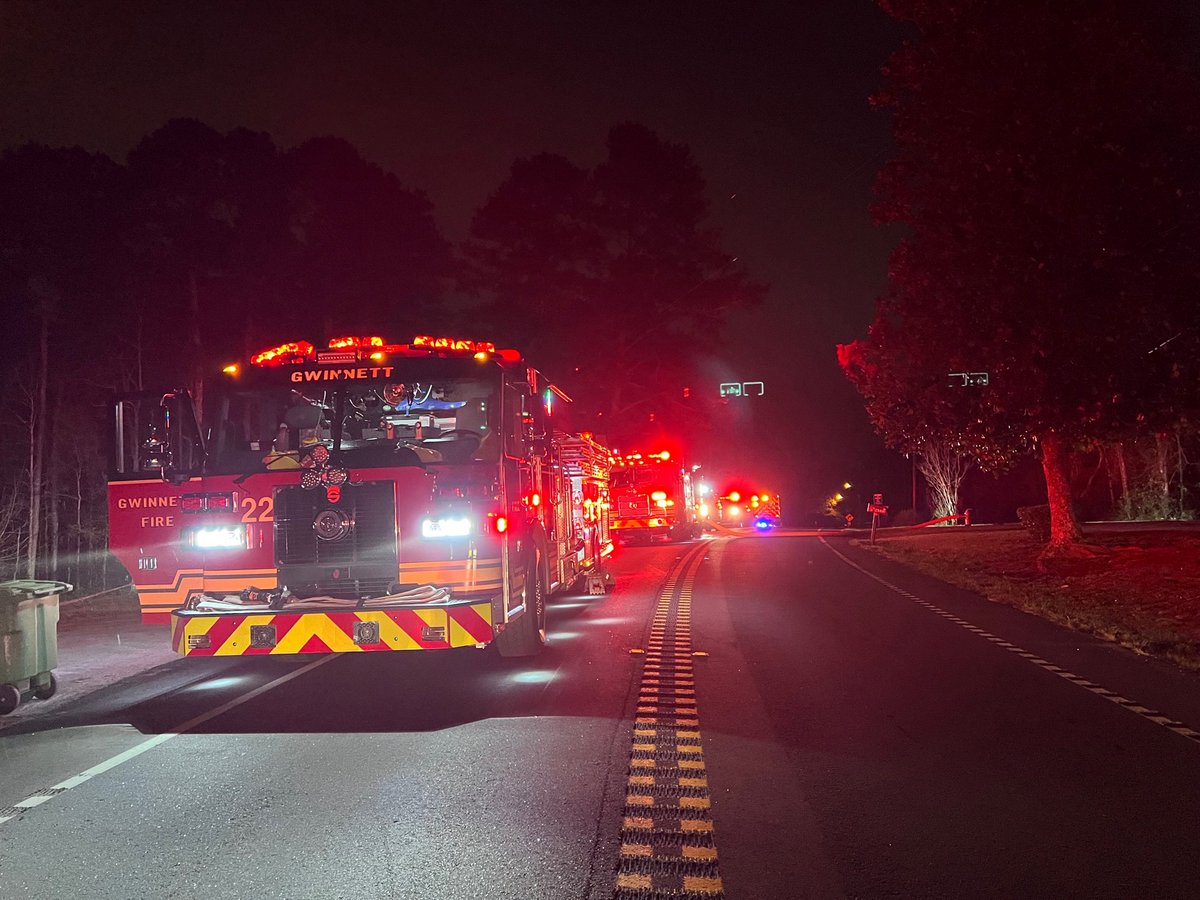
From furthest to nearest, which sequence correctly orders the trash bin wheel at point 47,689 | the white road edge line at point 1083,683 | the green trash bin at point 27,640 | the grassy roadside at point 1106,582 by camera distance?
the grassy roadside at point 1106,582 < the trash bin wheel at point 47,689 < the green trash bin at point 27,640 < the white road edge line at point 1083,683

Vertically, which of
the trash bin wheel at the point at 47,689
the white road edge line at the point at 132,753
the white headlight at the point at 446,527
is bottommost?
the white road edge line at the point at 132,753

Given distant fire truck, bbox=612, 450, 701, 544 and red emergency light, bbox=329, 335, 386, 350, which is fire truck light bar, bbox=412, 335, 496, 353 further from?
distant fire truck, bbox=612, 450, 701, 544

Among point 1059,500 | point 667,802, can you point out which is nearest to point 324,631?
point 667,802

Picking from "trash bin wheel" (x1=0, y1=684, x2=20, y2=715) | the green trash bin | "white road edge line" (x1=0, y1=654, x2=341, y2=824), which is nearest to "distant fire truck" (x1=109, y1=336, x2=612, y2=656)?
"white road edge line" (x1=0, y1=654, x2=341, y2=824)

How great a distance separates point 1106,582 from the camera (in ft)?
65.6

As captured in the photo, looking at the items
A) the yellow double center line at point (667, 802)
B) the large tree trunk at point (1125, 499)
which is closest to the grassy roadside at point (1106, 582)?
the yellow double center line at point (667, 802)

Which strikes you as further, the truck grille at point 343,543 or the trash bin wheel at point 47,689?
the trash bin wheel at point 47,689

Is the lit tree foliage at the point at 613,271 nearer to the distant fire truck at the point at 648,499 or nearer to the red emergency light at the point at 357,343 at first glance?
the distant fire truck at the point at 648,499

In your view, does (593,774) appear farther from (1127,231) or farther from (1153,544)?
(1153,544)

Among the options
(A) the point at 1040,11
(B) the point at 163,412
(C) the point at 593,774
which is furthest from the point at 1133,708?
(A) the point at 1040,11

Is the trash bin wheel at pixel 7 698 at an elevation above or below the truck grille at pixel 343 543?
below

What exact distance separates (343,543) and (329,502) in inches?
14.6

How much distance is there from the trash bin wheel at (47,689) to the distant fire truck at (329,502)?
1.40 metres

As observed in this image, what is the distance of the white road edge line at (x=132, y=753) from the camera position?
625 cm
